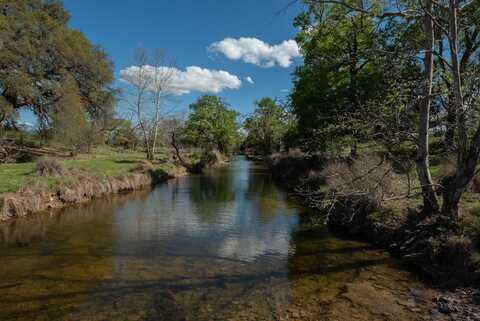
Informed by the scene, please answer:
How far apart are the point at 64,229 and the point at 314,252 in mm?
9155

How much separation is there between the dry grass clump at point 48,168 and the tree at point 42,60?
290 inches

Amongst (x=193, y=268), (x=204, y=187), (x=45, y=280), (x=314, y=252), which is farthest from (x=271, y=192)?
(x=45, y=280)

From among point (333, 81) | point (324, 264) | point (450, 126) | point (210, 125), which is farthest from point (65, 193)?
point (210, 125)

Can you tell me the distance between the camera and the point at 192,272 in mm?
7102

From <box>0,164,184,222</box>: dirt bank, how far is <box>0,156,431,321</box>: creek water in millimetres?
849

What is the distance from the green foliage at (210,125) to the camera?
4772cm

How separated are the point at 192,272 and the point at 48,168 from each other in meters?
11.9

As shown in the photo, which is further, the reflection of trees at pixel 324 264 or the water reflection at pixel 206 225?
the water reflection at pixel 206 225

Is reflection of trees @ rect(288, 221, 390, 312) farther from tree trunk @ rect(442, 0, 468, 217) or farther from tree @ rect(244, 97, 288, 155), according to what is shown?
tree @ rect(244, 97, 288, 155)

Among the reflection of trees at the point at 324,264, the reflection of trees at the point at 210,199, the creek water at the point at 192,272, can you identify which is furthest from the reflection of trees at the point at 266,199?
the reflection of trees at the point at 324,264

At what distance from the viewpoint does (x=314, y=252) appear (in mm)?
8648

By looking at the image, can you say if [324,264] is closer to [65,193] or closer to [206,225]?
[206,225]

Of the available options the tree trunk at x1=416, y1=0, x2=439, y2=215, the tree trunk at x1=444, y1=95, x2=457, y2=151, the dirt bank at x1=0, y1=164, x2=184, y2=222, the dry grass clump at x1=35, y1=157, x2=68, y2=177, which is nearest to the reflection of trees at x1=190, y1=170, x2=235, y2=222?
the dirt bank at x1=0, y1=164, x2=184, y2=222

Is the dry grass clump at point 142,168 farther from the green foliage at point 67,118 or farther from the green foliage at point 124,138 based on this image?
the green foliage at point 124,138
